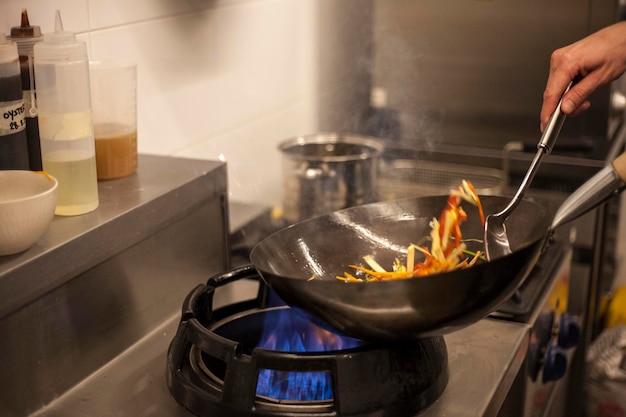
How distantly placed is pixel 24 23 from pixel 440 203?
0.68 meters

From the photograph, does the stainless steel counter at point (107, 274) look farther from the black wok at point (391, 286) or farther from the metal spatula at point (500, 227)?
the metal spatula at point (500, 227)

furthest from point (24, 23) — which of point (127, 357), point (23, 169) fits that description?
point (127, 357)

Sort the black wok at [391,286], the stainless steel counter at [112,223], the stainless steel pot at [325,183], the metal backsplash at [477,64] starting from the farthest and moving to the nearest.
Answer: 1. the metal backsplash at [477,64]
2. the stainless steel pot at [325,183]
3. the stainless steel counter at [112,223]
4. the black wok at [391,286]

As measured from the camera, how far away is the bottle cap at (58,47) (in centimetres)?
115

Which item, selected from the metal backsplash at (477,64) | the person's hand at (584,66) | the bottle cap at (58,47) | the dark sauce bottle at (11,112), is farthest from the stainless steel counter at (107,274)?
the metal backsplash at (477,64)

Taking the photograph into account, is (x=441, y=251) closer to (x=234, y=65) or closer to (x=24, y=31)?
(x=24, y=31)

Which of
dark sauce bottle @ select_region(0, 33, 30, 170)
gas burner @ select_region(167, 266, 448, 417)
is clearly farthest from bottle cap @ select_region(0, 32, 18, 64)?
gas burner @ select_region(167, 266, 448, 417)

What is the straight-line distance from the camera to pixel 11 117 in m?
1.12

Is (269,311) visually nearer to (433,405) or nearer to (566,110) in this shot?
(433,405)

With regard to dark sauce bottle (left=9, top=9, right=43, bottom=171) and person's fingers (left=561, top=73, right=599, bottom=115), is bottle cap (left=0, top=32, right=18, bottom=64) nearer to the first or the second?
dark sauce bottle (left=9, top=9, right=43, bottom=171)

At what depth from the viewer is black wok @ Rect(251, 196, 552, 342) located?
938mm

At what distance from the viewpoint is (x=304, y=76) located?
2578 mm

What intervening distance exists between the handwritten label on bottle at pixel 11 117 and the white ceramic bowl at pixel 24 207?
65 mm

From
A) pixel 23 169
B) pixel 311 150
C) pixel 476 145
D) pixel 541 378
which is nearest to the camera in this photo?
pixel 23 169
